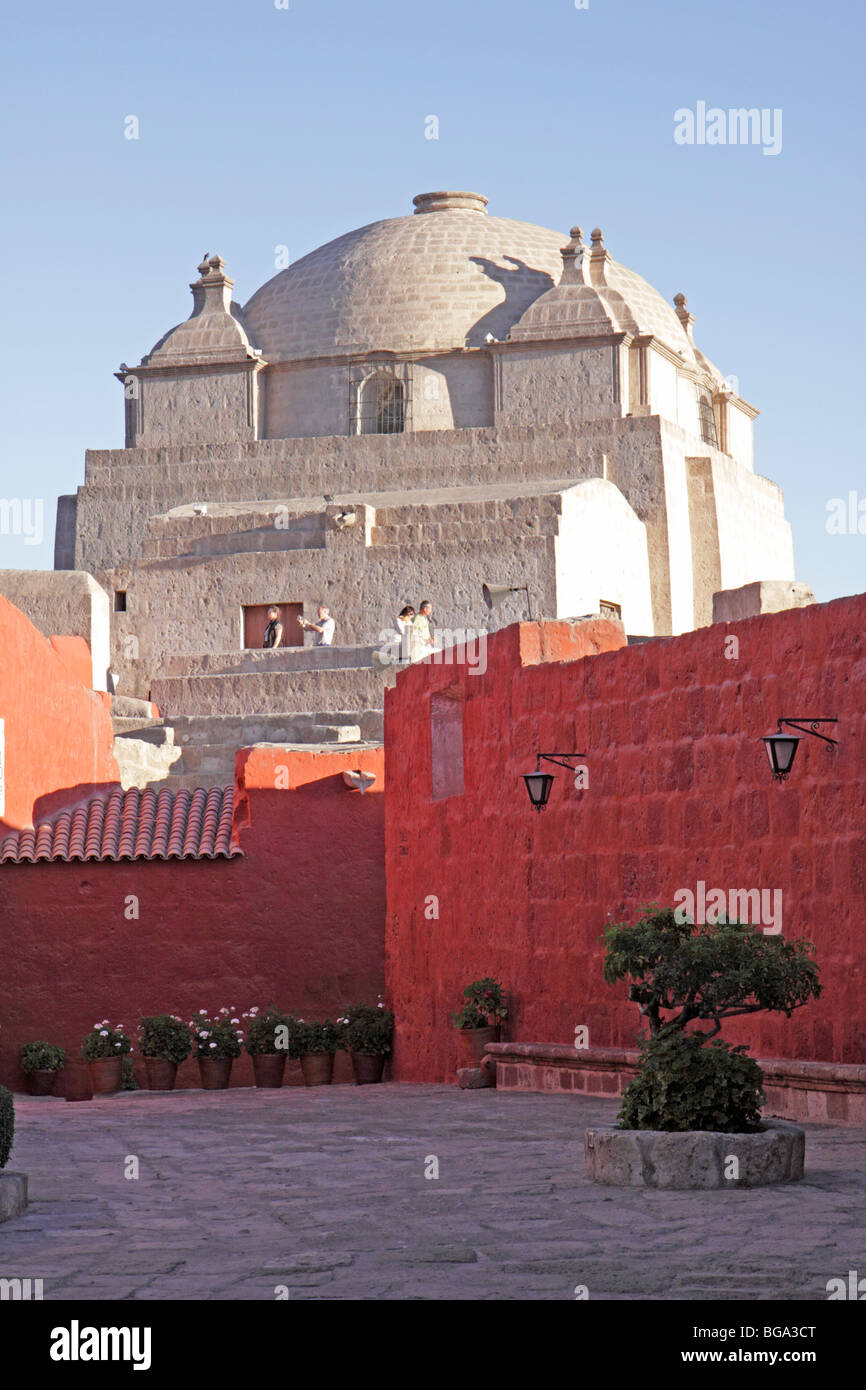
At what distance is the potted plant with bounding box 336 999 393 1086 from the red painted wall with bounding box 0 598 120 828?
3393 mm

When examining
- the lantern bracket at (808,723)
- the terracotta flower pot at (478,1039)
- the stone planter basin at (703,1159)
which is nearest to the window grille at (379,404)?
the terracotta flower pot at (478,1039)

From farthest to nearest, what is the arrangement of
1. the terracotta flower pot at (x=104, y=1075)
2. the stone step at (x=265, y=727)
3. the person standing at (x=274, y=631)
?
1. the person standing at (x=274, y=631)
2. the stone step at (x=265, y=727)
3. the terracotta flower pot at (x=104, y=1075)

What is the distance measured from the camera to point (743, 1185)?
6.77 meters

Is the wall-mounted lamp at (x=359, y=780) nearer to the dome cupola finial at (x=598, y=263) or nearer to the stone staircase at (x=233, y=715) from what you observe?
the stone staircase at (x=233, y=715)

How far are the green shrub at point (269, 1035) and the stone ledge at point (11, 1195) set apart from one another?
767cm

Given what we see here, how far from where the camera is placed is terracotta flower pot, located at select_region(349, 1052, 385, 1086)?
46.4 feet

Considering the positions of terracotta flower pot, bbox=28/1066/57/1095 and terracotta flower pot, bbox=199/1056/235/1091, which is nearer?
terracotta flower pot, bbox=199/1056/235/1091

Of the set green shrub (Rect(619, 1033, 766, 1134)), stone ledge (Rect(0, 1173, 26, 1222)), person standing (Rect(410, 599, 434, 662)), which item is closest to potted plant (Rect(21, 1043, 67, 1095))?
stone ledge (Rect(0, 1173, 26, 1222))

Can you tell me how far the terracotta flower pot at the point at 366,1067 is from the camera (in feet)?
46.4

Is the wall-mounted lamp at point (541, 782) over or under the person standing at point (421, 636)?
under

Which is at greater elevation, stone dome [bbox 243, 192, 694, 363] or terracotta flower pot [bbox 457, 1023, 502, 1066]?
stone dome [bbox 243, 192, 694, 363]

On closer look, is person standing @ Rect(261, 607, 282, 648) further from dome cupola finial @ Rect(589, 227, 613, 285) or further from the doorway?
dome cupola finial @ Rect(589, 227, 613, 285)

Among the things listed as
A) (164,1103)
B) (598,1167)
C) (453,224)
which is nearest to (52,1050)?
(164,1103)

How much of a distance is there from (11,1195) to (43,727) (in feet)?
32.4
